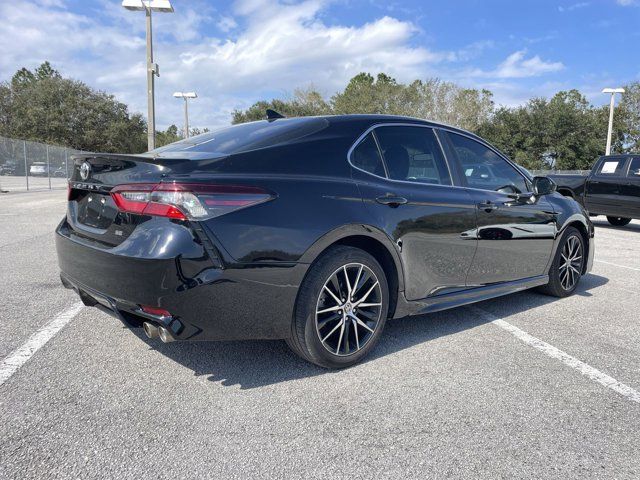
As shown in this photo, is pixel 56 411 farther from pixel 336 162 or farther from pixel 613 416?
pixel 613 416

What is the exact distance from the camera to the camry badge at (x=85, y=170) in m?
3.05

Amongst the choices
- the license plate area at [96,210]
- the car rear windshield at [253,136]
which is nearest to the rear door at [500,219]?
the car rear windshield at [253,136]

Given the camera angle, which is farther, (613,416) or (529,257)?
(529,257)

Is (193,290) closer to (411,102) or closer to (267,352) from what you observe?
(267,352)

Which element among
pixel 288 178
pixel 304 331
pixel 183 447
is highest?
pixel 288 178

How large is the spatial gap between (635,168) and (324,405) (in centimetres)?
1161

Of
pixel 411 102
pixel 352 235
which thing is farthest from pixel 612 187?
pixel 411 102

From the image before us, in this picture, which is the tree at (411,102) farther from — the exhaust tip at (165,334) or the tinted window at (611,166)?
the exhaust tip at (165,334)

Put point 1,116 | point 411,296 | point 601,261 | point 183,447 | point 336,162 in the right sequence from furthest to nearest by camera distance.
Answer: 1. point 1,116
2. point 601,261
3. point 411,296
4. point 336,162
5. point 183,447

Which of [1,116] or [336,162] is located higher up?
[1,116]

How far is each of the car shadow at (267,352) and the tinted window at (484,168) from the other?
116 cm

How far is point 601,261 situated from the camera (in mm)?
7398

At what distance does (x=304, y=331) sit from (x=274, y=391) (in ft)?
1.21

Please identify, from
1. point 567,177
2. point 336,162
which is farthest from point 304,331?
point 567,177
